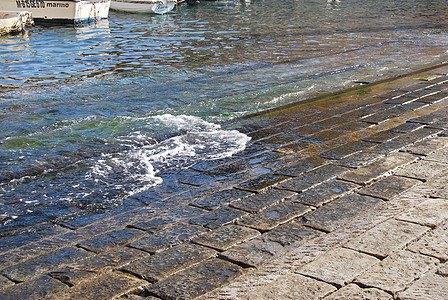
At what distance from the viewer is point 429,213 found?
4035mm

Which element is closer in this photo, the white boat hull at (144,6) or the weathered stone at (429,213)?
the weathered stone at (429,213)

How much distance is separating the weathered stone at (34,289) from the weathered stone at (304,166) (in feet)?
9.22

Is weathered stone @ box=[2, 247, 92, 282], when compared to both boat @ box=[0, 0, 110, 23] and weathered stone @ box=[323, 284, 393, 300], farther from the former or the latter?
boat @ box=[0, 0, 110, 23]

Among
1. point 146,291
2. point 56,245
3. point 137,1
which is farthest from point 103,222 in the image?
point 137,1

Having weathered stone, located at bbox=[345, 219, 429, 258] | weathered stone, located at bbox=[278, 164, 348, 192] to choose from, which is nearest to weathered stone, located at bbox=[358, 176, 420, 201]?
weathered stone, located at bbox=[278, 164, 348, 192]

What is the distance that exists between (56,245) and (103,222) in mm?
558

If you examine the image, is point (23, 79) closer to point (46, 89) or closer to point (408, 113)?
point (46, 89)

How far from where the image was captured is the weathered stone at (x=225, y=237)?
378 centimetres

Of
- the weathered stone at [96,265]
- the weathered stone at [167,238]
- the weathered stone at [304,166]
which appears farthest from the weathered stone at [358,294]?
the weathered stone at [304,166]

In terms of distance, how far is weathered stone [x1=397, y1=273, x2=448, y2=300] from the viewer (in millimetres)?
2902

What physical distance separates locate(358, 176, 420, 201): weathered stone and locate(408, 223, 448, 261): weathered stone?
0.78 m

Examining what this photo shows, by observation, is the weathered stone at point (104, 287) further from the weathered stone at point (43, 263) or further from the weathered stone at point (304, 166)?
the weathered stone at point (304, 166)

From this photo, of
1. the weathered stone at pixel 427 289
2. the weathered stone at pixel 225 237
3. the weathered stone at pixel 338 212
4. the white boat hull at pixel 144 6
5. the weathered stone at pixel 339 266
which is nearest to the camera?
the weathered stone at pixel 427 289

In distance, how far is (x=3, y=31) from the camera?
23.2 m
